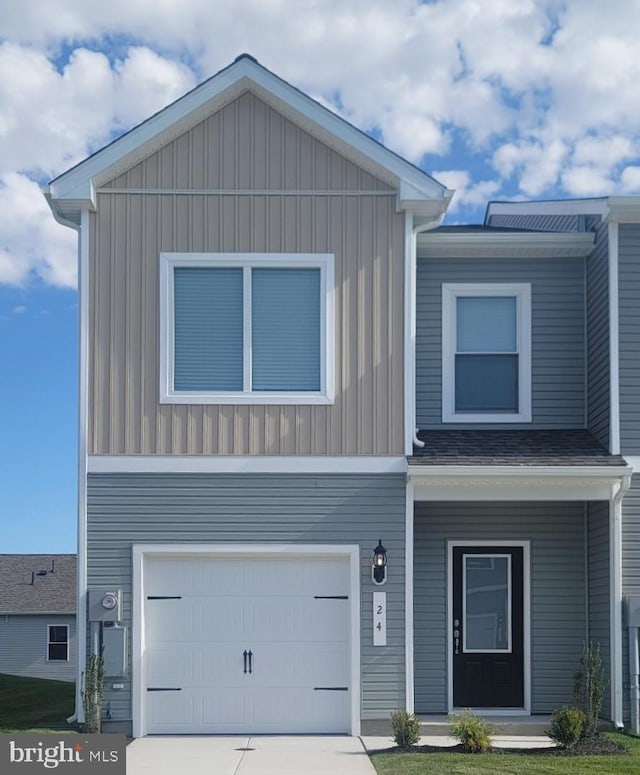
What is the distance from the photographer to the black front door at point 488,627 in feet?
48.0

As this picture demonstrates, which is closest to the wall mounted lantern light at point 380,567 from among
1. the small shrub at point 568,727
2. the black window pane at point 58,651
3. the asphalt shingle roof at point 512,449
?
the asphalt shingle roof at point 512,449

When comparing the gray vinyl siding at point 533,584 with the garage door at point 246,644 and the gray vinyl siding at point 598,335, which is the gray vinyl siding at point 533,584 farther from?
the garage door at point 246,644

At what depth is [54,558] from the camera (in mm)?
40531

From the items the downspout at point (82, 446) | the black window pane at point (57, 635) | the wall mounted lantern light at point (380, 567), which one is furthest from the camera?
the black window pane at point (57, 635)

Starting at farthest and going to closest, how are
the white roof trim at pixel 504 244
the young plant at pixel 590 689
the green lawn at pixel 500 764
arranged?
the white roof trim at pixel 504 244 → the young plant at pixel 590 689 → the green lawn at pixel 500 764

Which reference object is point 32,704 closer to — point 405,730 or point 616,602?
point 405,730

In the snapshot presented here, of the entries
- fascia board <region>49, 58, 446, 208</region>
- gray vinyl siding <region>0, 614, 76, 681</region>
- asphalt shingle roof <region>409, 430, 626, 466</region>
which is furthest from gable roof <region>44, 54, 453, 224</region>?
gray vinyl siding <region>0, 614, 76, 681</region>

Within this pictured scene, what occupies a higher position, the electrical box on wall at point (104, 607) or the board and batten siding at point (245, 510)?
the board and batten siding at point (245, 510)

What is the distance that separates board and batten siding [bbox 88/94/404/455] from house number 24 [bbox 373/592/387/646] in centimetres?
156

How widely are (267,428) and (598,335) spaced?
4.03 meters

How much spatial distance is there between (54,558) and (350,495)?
2901cm

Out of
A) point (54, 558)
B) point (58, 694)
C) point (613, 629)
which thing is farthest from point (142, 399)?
point (54, 558)

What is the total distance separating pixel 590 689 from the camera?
12.8 m

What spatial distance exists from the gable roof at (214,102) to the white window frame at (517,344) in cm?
169
